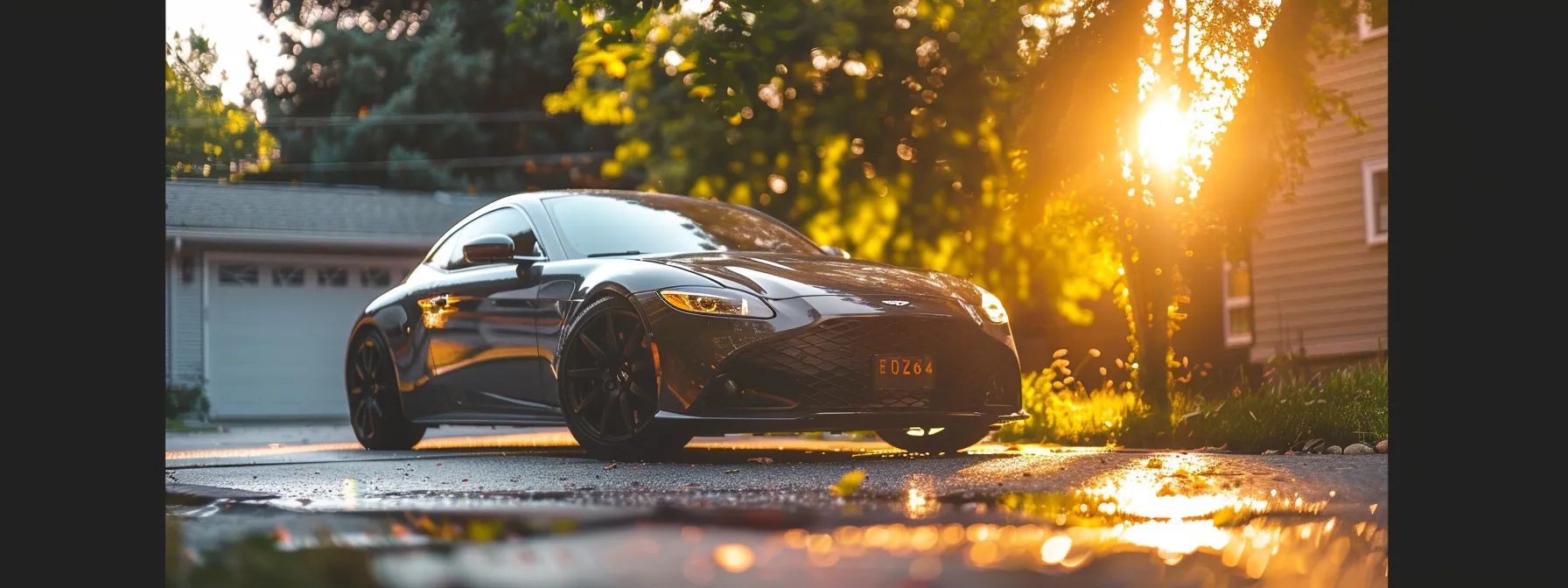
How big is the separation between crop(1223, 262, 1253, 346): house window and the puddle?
54.0 feet

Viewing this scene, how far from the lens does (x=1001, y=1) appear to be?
10688mm

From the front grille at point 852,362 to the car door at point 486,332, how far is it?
1.26 meters

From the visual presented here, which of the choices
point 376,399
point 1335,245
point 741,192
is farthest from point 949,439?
point 1335,245

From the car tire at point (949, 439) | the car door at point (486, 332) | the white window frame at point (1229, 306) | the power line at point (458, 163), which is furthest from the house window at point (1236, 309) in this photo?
the power line at point (458, 163)

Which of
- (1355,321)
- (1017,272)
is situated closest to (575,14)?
(1017,272)

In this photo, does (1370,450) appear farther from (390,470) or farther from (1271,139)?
(390,470)

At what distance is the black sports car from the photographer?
6.46 metres

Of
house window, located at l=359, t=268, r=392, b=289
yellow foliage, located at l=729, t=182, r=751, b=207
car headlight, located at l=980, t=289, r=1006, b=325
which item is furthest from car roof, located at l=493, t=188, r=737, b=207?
house window, located at l=359, t=268, r=392, b=289

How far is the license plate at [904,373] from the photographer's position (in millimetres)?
6590

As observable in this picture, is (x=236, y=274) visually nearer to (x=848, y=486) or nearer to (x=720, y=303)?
(x=720, y=303)

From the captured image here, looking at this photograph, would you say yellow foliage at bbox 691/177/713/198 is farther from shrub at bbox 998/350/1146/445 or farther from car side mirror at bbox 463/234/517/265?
car side mirror at bbox 463/234/517/265

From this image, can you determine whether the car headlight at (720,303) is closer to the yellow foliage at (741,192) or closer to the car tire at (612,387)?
the car tire at (612,387)

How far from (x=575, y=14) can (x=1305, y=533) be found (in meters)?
6.07

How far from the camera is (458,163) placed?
122 ft
